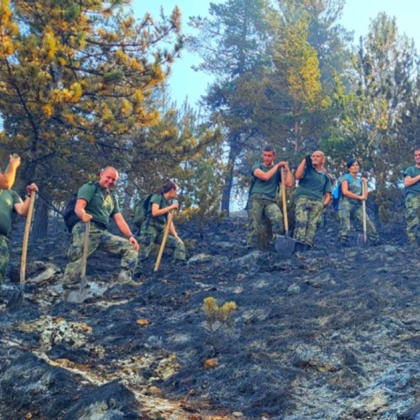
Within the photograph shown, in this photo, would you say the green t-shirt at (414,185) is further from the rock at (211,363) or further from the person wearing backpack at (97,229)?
the rock at (211,363)

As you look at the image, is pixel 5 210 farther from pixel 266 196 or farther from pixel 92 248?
pixel 266 196

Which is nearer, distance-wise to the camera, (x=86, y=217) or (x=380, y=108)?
(x=86, y=217)

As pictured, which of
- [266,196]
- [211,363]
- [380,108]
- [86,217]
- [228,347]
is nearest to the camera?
[211,363]

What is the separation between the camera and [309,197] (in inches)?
388

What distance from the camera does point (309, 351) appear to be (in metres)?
4.91

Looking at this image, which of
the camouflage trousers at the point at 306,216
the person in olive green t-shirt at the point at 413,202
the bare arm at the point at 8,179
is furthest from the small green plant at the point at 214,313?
the person in olive green t-shirt at the point at 413,202

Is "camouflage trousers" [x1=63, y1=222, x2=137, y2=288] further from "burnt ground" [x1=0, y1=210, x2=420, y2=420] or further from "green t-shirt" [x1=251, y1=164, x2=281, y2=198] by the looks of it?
"green t-shirt" [x1=251, y1=164, x2=281, y2=198]

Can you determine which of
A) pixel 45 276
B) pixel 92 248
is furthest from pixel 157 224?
pixel 92 248

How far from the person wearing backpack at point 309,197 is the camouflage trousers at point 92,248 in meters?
2.94

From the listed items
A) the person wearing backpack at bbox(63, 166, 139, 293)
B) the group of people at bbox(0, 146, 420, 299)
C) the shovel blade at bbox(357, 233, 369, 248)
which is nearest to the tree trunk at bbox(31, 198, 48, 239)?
the group of people at bbox(0, 146, 420, 299)

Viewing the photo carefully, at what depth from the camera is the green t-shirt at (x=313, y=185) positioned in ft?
Answer: 32.4

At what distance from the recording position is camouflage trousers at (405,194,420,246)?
10.4 meters

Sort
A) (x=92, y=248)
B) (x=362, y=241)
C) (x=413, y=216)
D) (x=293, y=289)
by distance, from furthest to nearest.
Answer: (x=362, y=241) < (x=413, y=216) < (x=92, y=248) < (x=293, y=289)

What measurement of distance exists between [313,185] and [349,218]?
1272 millimetres
